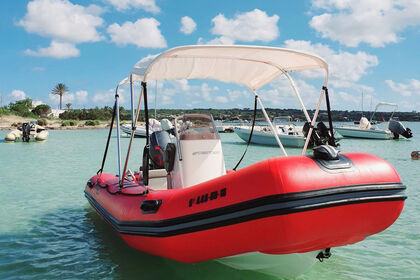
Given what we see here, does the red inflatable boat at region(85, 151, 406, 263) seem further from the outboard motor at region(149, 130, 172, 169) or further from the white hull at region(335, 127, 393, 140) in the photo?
the white hull at region(335, 127, 393, 140)

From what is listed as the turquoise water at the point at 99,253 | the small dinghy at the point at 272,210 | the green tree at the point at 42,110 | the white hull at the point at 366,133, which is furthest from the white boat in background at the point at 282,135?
the green tree at the point at 42,110

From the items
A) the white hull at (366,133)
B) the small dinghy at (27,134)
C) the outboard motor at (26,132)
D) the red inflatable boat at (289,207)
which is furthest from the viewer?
the white hull at (366,133)

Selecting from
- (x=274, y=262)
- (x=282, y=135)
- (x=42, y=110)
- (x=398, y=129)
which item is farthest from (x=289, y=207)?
(x=42, y=110)

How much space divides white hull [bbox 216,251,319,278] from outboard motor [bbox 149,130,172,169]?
10.5 ft

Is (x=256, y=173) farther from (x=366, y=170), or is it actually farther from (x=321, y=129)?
(x=321, y=129)

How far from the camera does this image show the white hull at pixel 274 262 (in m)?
3.53

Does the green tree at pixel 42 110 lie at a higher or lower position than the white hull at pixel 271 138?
higher

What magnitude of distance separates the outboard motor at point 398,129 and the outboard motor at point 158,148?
25.9 m

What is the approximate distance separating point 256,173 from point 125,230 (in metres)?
2.10

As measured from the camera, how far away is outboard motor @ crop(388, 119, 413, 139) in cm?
2877

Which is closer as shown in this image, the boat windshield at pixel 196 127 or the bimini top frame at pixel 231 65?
the bimini top frame at pixel 231 65

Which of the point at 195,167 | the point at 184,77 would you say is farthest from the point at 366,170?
the point at 184,77

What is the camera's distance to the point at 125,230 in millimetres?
4461

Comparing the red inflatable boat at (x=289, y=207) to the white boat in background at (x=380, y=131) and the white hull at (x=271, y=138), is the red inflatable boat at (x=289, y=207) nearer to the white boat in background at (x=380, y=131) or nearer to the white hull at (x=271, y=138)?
the white hull at (x=271, y=138)
